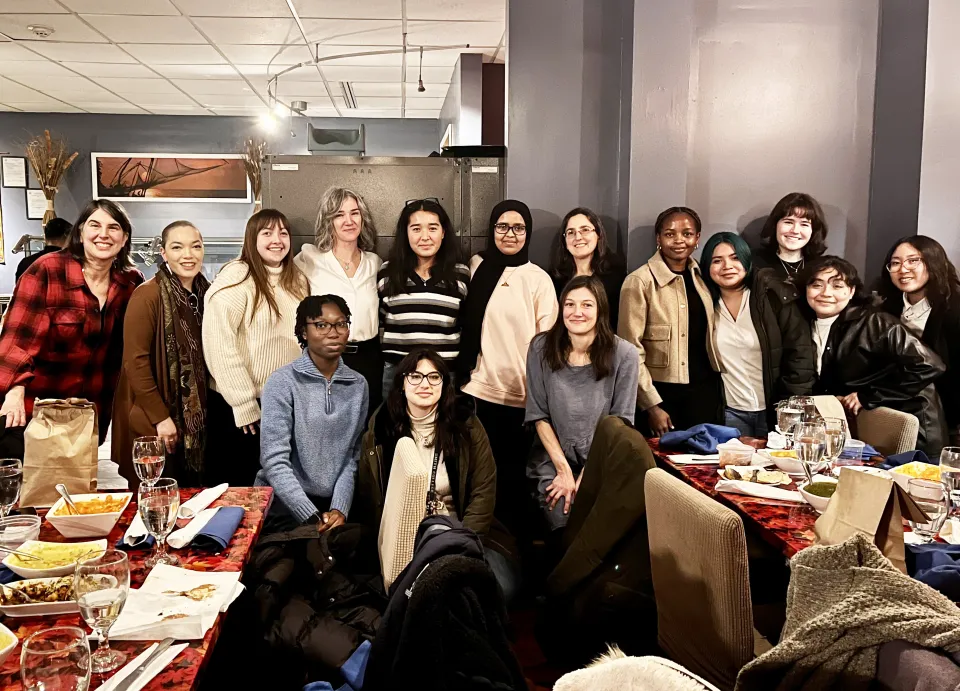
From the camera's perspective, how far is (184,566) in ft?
5.53

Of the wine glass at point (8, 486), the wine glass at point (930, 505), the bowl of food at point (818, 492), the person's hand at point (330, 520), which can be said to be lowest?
the person's hand at point (330, 520)

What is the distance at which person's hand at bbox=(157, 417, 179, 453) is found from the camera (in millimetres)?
3174

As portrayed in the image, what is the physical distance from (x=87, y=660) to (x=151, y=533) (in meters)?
0.61

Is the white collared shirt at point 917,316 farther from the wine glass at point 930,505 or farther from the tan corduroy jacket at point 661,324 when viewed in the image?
the wine glass at point 930,505

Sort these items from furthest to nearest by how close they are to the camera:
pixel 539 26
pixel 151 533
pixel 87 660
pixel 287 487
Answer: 1. pixel 539 26
2. pixel 287 487
3. pixel 151 533
4. pixel 87 660

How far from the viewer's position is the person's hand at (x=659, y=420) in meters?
3.56

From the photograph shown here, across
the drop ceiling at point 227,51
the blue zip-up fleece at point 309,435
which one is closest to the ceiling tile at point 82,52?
the drop ceiling at point 227,51

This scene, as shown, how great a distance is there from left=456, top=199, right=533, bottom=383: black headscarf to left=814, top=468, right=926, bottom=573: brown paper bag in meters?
2.13

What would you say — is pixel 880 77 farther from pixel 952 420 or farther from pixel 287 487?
pixel 287 487

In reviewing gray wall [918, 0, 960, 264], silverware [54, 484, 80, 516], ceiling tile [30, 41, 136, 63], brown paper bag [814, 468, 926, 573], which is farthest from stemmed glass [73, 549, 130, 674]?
ceiling tile [30, 41, 136, 63]

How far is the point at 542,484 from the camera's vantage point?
3.13 metres

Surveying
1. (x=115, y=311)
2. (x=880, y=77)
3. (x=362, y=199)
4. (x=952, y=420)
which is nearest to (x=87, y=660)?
(x=115, y=311)

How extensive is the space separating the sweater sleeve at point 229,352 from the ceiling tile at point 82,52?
3.61m

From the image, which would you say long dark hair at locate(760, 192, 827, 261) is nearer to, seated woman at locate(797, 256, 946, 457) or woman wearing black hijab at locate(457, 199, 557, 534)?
seated woman at locate(797, 256, 946, 457)
